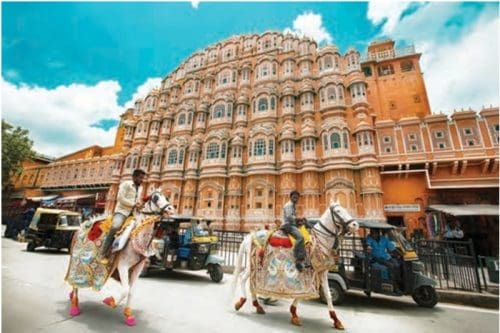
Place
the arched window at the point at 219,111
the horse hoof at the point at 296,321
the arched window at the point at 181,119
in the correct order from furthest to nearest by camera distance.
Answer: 1. the arched window at the point at 181,119
2. the arched window at the point at 219,111
3. the horse hoof at the point at 296,321

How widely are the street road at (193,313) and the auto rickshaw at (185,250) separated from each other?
897mm

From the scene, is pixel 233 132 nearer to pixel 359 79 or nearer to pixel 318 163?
pixel 318 163

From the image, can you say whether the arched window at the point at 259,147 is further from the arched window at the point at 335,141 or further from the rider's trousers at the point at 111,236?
the rider's trousers at the point at 111,236

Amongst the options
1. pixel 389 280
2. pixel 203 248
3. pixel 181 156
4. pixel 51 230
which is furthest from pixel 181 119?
pixel 389 280

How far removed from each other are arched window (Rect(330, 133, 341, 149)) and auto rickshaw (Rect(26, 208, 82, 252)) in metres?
16.4

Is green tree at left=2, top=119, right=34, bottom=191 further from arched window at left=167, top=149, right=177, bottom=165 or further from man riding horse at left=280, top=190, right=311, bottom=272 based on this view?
man riding horse at left=280, top=190, right=311, bottom=272

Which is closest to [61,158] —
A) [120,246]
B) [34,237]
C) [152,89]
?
[152,89]

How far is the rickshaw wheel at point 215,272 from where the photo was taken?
7844 mm

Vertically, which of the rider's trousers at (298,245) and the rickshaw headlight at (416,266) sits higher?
the rider's trousers at (298,245)

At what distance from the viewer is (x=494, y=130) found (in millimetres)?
14789

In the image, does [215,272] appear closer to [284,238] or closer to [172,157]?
[284,238]

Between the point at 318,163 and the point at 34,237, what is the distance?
17.2 meters

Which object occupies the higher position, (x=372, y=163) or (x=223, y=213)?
(x=372, y=163)

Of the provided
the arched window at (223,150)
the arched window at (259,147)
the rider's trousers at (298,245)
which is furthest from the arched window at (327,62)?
the rider's trousers at (298,245)
